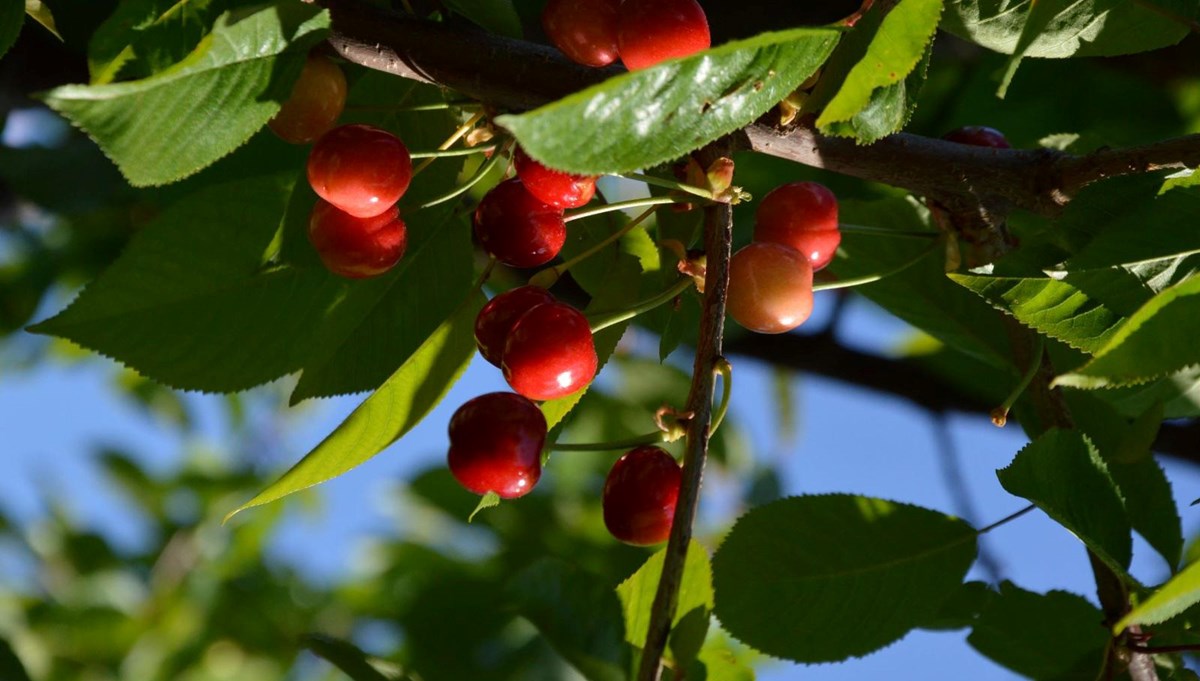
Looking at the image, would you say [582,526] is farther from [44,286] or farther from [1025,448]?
[1025,448]

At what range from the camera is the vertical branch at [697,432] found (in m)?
0.77

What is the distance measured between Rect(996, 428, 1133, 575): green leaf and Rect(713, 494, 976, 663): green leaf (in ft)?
0.71

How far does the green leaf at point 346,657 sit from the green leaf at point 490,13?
0.56m

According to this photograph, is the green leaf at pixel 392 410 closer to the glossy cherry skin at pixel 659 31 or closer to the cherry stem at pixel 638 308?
the cherry stem at pixel 638 308

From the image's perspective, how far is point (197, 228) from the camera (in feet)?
3.55

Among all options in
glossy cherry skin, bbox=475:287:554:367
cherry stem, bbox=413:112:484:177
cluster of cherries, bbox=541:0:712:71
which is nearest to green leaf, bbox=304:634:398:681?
glossy cherry skin, bbox=475:287:554:367

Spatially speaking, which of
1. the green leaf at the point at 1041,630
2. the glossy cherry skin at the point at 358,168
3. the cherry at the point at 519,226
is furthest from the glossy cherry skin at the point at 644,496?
the green leaf at the point at 1041,630

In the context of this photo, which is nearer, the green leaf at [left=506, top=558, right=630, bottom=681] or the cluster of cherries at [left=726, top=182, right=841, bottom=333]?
the cluster of cherries at [left=726, top=182, right=841, bottom=333]

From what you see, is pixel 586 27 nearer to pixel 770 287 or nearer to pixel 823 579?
pixel 770 287

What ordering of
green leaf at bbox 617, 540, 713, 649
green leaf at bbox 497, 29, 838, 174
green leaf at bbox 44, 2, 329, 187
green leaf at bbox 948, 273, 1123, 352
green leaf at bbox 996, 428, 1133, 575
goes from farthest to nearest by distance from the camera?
green leaf at bbox 617, 540, 713, 649 → green leaf at bbox 996, 428, 1133, 575 → green leaf at bbox 948, 273, 1123, 352 → green leaf at bbox 44, 2, 329, 187 → green leaf at bbox 497, 29, 838, 174

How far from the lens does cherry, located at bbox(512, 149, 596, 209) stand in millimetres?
948

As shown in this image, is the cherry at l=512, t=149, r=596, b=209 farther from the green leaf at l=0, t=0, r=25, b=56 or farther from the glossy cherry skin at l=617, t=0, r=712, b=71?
the green leaf at l=0, t=0, r=25, b=56

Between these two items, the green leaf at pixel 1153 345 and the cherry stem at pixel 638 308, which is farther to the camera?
the cherry stem at pixel 638 308

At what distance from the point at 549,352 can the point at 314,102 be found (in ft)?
0.91
